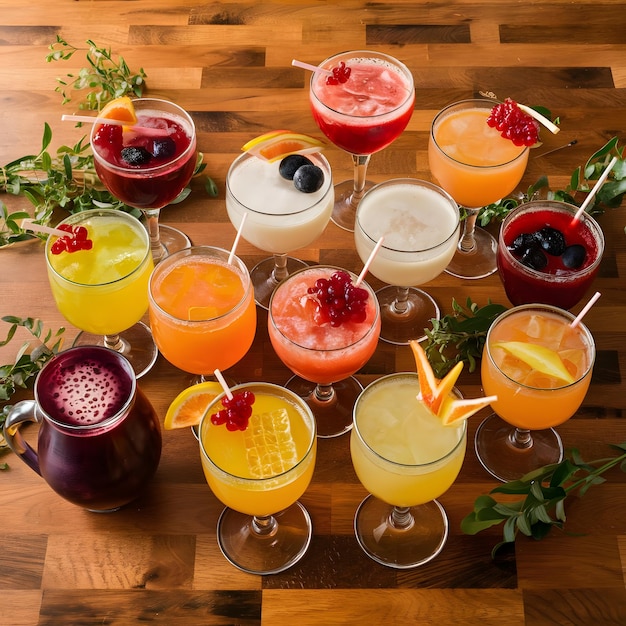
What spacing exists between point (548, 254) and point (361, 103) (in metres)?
0.62

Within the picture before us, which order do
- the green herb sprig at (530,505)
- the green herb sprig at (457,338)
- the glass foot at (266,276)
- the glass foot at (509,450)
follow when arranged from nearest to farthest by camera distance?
the green herb sprig at (530,505) < the glass foot at (509,450) < the green herb sprig at (457,338) < the glass foot at (266,276)

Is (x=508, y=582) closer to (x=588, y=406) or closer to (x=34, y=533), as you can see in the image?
(x=588, y=406)

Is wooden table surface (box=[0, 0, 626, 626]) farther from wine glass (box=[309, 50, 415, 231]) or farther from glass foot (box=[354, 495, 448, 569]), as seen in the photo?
wine glass (box=[309, 50, 415, 231])

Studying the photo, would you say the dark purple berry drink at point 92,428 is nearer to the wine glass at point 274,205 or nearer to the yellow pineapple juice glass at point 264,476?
the yellow pineapple juice glass at point 264,476

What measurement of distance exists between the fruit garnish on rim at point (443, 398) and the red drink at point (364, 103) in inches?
28.7

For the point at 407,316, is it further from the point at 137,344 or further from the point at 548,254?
the point at 137,344

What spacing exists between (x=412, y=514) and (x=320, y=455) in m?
0.24

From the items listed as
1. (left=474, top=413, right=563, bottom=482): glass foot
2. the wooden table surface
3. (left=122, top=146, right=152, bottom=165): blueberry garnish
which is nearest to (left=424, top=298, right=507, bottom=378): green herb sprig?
the wooden table surface

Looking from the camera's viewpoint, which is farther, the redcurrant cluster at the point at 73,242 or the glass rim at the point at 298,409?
the redcurrant cluster at the point at 73,242

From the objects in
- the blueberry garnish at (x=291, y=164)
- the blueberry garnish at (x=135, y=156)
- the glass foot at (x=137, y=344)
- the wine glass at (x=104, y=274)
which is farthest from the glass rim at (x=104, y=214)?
the blueberry garnish at (x=291, y=164)

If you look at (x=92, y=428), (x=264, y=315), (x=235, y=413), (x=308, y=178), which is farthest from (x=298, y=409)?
(x=308, y=178)

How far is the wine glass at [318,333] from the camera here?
1.90m

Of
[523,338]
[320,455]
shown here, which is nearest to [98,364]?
[320,455]

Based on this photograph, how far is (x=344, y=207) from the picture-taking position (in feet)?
8.29
